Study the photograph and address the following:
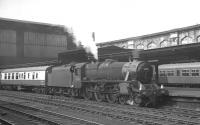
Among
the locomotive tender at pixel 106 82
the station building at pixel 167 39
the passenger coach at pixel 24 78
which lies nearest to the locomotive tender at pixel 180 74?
the locomotive tender at pixel 106 82

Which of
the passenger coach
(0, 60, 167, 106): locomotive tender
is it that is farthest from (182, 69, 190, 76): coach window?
the passenger coach

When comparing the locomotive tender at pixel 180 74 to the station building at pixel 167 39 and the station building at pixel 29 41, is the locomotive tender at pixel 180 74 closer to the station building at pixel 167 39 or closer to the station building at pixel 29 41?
the station building at pixel 167 39

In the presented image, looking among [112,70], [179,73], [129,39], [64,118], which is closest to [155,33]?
[129,39]

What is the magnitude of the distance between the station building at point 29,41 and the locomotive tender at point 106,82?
22.6 m

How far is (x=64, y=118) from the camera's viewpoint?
40.8 ft

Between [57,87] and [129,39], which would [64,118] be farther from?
[129,39]

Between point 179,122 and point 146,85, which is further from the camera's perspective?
point 146,85

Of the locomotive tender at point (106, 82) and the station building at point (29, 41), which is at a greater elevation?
the station building at point (29, 41)

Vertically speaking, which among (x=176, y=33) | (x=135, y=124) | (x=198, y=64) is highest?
(x=176, y=33)

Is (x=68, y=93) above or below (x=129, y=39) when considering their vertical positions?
below

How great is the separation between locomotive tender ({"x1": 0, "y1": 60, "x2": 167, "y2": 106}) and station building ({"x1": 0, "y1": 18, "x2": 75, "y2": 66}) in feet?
74.0

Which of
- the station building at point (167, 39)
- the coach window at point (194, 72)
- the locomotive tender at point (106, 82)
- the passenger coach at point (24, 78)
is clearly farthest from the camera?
the station building at point (167, 39)

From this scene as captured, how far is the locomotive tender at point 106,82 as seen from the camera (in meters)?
16.0

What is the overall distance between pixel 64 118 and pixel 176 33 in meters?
32.0
